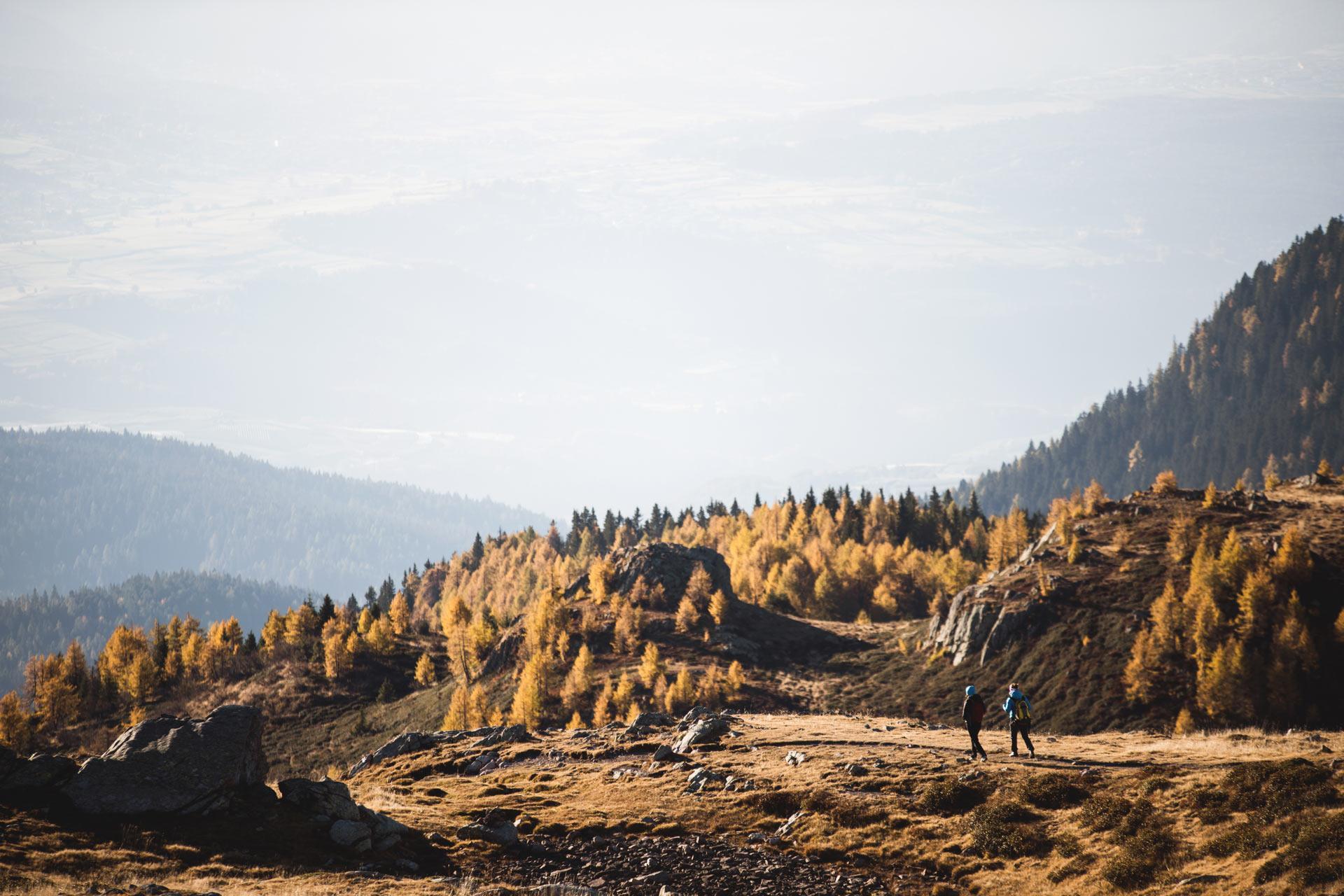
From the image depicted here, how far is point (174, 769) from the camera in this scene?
37.9m

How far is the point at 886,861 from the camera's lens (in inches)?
1361

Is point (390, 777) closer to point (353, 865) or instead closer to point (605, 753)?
point (605, 753)

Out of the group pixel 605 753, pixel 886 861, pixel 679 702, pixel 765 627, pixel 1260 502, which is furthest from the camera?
pixel 765 627

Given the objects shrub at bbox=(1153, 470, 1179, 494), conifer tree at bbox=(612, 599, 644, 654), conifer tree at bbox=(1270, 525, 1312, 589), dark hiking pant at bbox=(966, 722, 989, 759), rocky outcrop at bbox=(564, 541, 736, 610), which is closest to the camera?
dark hiking pant at bbox=(966, 722, 989, 759)

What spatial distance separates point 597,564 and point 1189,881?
15673cm

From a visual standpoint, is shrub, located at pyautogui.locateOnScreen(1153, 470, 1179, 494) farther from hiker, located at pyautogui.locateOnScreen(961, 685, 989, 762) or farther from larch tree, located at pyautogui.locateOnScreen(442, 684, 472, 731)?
hiker, located at pyautogui.locateOnScreen(961, 685, 989, 762)

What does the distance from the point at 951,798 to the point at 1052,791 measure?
387cm

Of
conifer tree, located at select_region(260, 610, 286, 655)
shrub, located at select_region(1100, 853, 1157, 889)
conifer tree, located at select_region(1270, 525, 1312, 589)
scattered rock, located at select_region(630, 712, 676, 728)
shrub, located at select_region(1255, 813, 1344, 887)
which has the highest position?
conifer tree, located at select_region(1270, 525, 1312, 589)

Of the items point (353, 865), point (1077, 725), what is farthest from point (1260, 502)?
point (353, 865)

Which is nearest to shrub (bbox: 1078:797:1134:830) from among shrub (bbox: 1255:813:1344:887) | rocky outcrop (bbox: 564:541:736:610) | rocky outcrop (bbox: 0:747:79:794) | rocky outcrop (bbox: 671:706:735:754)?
shrub (bbox: 1255:813:1344:887)

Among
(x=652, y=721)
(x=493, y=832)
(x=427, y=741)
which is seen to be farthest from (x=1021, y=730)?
(x=427, y=741)

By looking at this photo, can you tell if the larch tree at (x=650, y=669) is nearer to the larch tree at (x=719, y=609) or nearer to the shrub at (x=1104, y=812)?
the larch tree at (x=719, y=609)

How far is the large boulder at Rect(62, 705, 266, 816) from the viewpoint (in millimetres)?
36625

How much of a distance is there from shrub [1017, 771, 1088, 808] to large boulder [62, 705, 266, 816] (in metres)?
31.2
